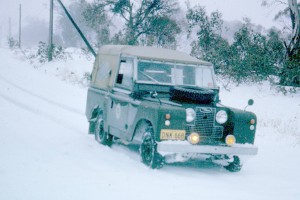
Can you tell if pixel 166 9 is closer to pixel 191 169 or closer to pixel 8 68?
pixel 8 68

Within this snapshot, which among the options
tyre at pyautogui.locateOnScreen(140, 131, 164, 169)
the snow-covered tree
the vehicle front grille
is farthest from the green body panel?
the snow-covered tree

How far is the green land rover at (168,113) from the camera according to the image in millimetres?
7078

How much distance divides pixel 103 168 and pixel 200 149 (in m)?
1.67

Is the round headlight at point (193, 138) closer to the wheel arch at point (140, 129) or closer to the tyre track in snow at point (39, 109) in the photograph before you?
the wheel arch at point (140, 129)

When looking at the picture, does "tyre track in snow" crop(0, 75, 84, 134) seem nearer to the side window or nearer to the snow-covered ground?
the snow-covered ground

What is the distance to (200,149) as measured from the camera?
7090 mm

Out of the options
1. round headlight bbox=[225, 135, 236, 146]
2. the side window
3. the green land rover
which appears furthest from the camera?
the side window

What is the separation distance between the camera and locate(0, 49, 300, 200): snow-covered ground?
5926 millimetres

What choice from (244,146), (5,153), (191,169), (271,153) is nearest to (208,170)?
(191,169)

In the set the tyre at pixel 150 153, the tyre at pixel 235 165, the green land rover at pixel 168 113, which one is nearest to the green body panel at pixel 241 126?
the green land rover at pixel 168 113

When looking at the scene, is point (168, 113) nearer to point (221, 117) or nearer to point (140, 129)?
point (221, 117)

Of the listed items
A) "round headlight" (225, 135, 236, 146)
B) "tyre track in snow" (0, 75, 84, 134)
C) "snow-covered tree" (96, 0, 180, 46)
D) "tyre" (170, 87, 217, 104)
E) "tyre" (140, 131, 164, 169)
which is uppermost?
"snow-covered tree" (96, 0, 180, 46)

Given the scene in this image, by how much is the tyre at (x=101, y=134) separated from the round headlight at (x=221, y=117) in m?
2.83

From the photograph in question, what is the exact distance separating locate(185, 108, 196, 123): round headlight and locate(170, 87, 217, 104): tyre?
1.44ft
